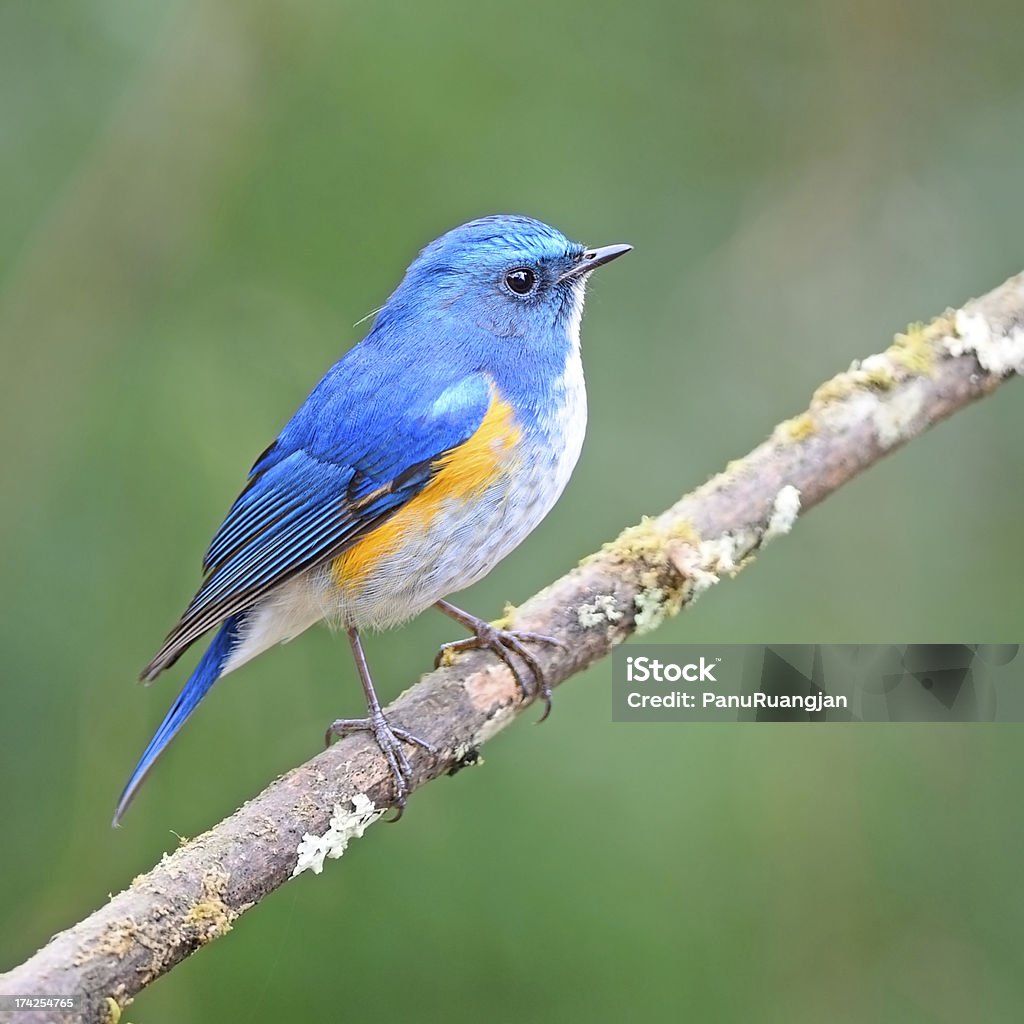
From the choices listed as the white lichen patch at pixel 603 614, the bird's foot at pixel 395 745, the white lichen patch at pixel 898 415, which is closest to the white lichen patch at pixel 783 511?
the white lichen patch at pixel 898 415

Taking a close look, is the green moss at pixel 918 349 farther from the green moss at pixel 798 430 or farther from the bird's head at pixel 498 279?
the bird's head at pixel 498 279

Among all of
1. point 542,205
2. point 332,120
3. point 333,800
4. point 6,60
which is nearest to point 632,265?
point 542,205

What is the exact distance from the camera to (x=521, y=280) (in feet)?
11.8

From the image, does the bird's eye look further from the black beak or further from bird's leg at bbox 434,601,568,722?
bird's leg at bbox 434,601,568,722

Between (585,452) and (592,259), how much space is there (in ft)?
3.75

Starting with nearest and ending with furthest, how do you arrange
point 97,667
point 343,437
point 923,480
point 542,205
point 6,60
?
point 343,437 → point 97,667 → point 6,60 → point 923,480 → point 542,205

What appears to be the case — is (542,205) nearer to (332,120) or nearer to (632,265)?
(632,265)

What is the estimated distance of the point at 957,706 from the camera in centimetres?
395

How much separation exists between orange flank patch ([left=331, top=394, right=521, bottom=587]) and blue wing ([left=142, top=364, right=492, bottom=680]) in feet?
0.08

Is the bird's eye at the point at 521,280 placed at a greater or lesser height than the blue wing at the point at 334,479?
greater

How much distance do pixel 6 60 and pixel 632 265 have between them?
2275mm

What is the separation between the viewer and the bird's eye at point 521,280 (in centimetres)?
357

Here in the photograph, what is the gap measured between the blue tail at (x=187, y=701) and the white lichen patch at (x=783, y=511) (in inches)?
55.2

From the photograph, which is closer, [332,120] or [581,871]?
[581,871]
